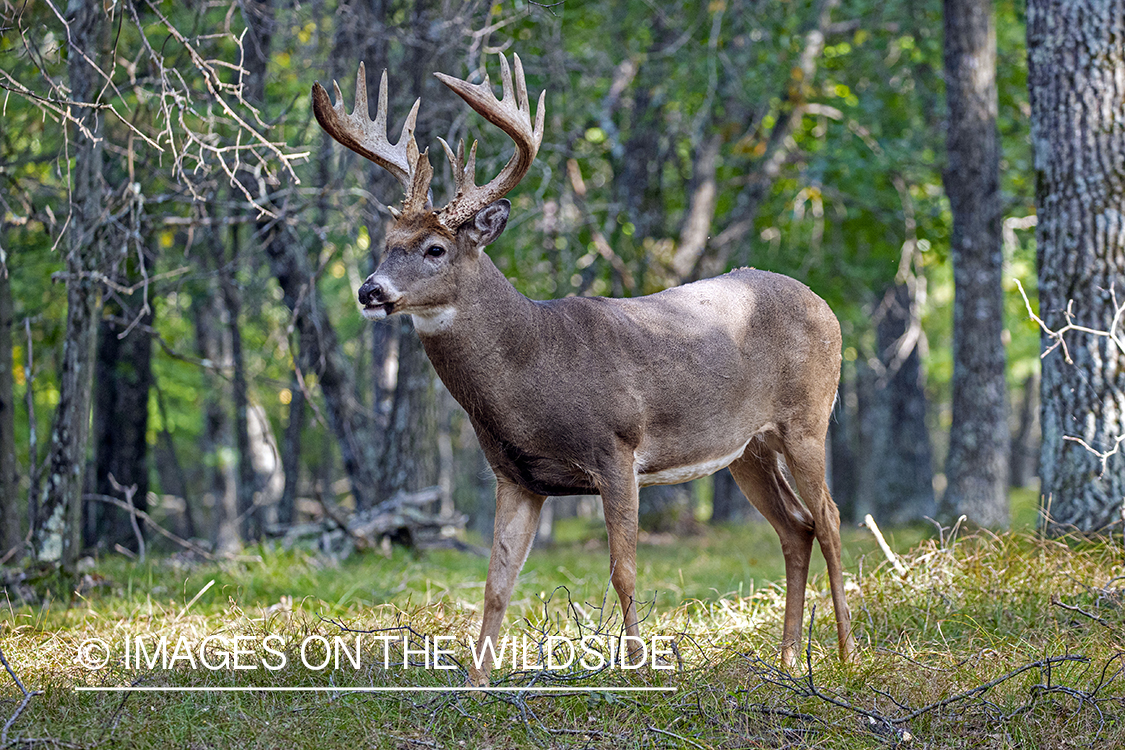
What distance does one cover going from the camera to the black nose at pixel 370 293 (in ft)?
13.2

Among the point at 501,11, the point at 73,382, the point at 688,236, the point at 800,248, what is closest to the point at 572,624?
the point at 73,382

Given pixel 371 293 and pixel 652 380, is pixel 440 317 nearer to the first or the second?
pixel 371 293

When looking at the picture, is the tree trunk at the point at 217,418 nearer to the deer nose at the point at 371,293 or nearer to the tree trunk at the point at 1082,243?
the deer nose at the point at 371,293

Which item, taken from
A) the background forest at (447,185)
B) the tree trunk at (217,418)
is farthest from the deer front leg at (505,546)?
the tree trunk at (217,418)

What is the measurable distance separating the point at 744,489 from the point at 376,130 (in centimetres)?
248

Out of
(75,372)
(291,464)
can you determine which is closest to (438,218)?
(75,372)

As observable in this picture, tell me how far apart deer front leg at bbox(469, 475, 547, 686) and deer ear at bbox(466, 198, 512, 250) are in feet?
3.29

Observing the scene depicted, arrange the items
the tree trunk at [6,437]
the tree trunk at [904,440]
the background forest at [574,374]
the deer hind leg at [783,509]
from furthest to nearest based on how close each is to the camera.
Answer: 1. the tree trunk at [904,440]
2. the tree trunk at [6,437]
3. the deer hind leg at [783,509]
4. the background forest at [574,374]

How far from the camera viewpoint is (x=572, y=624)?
17.6ft

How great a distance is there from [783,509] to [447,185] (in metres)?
3.60

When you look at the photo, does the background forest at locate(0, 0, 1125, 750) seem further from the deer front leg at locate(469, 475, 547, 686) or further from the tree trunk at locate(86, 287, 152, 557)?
the deer front leg at locate(469, 475, 547, 686)

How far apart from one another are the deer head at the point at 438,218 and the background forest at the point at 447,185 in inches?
101

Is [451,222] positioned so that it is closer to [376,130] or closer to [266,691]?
[376,130]

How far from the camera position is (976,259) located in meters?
9.35
